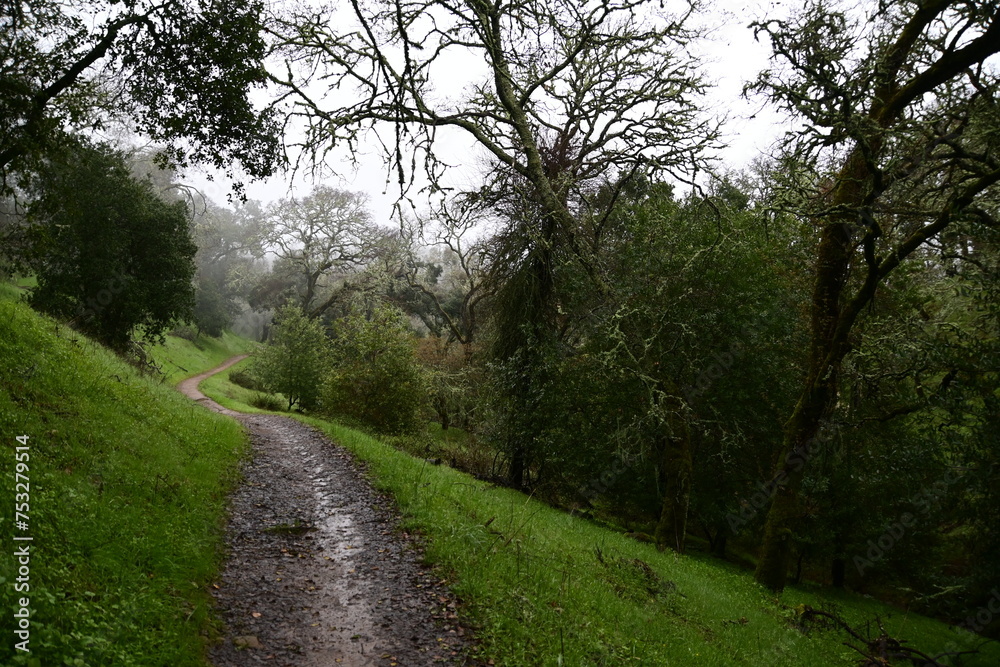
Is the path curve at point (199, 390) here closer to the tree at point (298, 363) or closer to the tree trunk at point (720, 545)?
the tree at point (298, 363)

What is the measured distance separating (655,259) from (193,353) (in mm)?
40522

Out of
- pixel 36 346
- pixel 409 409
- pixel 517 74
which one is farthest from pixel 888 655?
pixel 409 409

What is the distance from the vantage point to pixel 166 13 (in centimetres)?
683

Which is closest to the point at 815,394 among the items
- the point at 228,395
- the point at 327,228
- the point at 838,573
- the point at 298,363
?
the point at 838,573

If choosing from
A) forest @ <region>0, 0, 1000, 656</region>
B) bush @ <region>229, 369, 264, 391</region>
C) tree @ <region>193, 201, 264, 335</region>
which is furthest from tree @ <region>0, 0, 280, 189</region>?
tree @ <region>193, 201, 264, 335</region>

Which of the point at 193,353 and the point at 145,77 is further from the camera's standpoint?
the point at 193,353

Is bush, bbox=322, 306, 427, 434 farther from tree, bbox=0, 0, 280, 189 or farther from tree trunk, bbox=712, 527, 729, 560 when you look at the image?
tree, bbox=0, 0, 280, 189

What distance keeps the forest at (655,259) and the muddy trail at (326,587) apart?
4.69 meters

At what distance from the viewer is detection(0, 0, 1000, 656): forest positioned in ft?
24.9

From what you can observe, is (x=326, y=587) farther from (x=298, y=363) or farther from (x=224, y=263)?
(x=224, y=263)

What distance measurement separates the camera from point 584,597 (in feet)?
22.7

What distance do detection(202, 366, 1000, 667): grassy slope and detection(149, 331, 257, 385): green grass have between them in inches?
861

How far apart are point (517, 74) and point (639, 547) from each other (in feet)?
37.3

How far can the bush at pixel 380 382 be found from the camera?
23.1 metres
